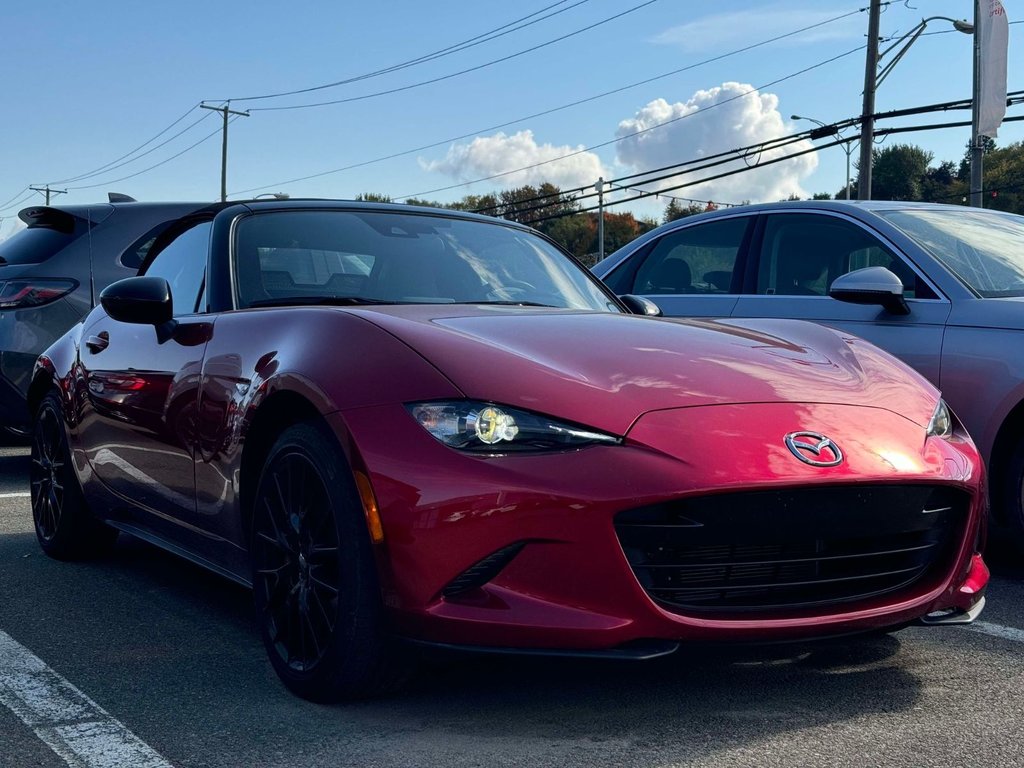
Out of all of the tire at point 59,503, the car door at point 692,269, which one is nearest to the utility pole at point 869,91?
the car door at point 692,269

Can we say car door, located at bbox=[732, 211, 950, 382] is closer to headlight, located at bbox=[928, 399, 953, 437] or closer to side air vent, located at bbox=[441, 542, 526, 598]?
headlight, located at bbox=[928, 399, 953, 437]

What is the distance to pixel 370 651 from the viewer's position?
3.08 metres

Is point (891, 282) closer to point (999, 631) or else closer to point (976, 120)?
point (999, 631)

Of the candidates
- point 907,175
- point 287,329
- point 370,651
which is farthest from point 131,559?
point 907,175

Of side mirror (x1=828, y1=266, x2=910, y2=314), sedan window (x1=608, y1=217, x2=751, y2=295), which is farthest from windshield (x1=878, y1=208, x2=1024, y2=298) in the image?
sedan window (x1=608, y1=217, x2=751, y2=295)

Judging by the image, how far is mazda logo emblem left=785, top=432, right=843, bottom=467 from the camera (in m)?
3.01

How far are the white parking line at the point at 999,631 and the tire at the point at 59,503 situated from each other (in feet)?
11.3

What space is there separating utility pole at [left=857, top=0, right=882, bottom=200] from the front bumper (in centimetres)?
2427

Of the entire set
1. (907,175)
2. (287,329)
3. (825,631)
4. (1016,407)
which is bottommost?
(825,631)

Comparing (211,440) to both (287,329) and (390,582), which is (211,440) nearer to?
(287,329)

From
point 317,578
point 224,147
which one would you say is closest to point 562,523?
point 317,578

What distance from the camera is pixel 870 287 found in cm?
516

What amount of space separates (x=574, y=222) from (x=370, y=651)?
96.3m

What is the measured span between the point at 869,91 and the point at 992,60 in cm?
611
